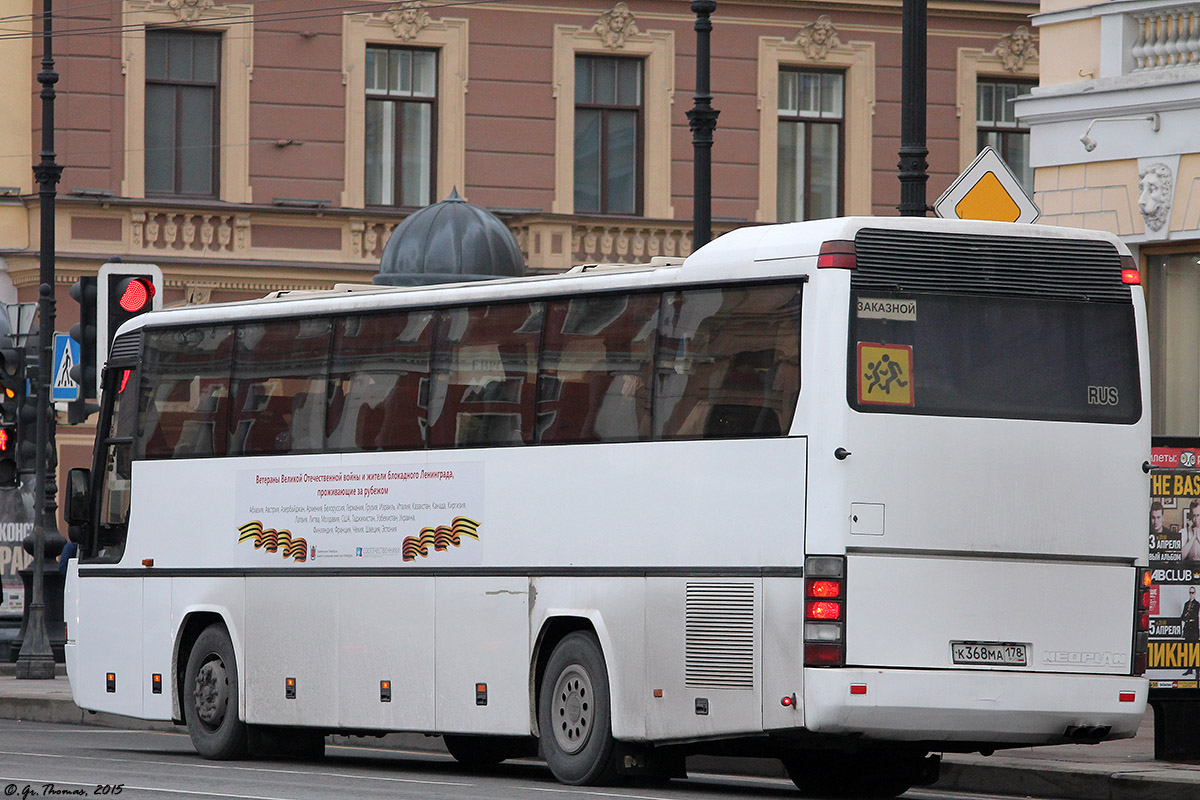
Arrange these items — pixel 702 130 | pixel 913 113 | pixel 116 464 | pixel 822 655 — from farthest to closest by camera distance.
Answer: pixel 702 130 < pixel 116 464 < pixel 913 113 < pixel 822 655

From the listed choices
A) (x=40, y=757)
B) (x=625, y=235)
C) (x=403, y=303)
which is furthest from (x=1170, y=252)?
(x=625, y=235)

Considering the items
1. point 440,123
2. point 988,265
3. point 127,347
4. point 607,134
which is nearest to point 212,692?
point 127,347

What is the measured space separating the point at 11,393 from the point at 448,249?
6.09m

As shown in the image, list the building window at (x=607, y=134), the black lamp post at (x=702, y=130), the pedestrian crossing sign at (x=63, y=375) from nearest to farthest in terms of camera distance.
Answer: the black lamp post at (x=702, y=130) → the pedestrian crossing sign at (x=63, y=375) → the building window at (x=607, y=134)

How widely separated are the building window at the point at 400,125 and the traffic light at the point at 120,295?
13738 millimetres

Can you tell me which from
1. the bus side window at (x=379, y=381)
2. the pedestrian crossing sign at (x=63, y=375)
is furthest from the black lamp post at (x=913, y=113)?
the pedestrian crossing sign at (x=63, y=375)

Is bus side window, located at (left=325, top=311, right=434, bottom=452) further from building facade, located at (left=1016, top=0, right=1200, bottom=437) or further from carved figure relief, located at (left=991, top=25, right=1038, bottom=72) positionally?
carved figure relief, located at (left=991, top=25, right=1038, bottom=72)

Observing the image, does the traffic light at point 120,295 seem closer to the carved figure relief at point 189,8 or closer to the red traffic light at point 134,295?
the red traffic light at point 134,295

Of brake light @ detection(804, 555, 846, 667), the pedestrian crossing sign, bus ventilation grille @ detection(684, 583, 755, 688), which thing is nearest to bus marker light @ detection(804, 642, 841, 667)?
brake light @ detection(804, 555, 846, 667)

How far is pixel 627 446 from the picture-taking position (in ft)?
47.5

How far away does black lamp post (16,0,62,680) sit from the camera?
26.3 m

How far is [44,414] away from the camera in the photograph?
87.1 ft

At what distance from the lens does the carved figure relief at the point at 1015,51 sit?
38.8 m

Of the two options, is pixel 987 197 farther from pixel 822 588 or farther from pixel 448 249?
pixel 448 249
